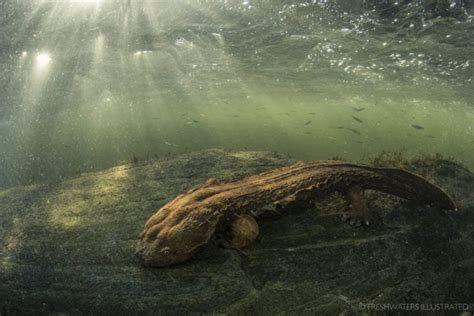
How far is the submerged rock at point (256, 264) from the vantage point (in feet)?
14.6

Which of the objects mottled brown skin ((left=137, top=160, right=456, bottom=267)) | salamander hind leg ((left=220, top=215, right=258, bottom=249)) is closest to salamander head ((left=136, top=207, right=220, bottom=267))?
mottled brown skin ((left=137, top=160, right=456, bottom=267))

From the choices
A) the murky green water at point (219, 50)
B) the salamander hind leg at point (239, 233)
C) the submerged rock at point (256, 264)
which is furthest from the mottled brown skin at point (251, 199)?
the murky green water at point (219, 50)

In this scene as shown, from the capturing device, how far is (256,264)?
5016mm

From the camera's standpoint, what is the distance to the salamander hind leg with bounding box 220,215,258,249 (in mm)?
5172

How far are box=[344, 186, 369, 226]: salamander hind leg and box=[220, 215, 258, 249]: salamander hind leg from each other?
181 cm

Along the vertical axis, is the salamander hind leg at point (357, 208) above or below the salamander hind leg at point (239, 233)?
below

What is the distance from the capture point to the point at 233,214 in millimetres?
5191

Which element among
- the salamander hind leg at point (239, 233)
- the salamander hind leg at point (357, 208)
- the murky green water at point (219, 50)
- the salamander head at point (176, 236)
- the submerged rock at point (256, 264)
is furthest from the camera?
the murky green water at point (219, 50)

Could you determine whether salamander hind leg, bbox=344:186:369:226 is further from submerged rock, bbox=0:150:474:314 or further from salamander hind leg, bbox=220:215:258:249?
salamander hind leg, bbox=220:215:258:249

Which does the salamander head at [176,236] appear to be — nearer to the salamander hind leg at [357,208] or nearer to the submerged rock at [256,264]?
the submerged rock at [256,264]

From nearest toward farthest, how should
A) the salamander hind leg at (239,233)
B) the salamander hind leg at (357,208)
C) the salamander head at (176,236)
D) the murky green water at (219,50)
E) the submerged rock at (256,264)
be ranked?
the submerged rock at (256,264)
the salamander head at (176,236)
the salamander hind leg at (239,233)
the salamander hind leg at (357,208)
the murky green water at (219,50)

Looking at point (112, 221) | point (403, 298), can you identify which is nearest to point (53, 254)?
point (112, 221)

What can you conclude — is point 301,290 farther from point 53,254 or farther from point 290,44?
point 290,44

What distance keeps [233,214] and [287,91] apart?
3581 centimetres
